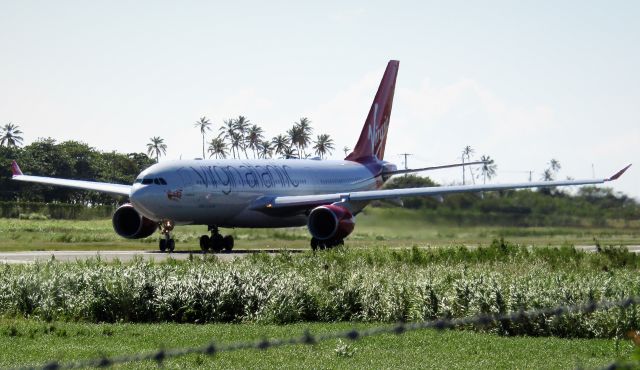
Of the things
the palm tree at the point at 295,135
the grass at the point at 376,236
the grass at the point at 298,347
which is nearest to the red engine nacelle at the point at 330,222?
the grass at the point at 376,236

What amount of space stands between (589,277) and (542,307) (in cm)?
307

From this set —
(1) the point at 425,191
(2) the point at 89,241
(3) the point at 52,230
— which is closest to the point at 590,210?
(1) the point at 425,191

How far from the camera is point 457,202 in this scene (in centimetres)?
5428

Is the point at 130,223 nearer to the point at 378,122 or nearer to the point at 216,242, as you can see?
the point at 216,242

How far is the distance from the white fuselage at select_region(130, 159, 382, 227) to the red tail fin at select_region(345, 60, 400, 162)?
151 inches

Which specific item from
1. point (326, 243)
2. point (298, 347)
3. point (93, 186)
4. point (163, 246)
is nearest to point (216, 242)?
point (163, 246)

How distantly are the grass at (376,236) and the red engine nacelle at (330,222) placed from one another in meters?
3.34

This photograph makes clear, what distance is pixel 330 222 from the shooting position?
45.6 meters

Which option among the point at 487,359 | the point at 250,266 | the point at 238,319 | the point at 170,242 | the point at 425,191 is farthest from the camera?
the point at 425,191

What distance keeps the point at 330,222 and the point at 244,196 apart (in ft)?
14.5

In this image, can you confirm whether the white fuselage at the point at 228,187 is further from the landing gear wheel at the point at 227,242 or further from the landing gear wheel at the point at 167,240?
the landing gear wheel at the point at 227,242

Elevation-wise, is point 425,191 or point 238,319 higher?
point 425,191

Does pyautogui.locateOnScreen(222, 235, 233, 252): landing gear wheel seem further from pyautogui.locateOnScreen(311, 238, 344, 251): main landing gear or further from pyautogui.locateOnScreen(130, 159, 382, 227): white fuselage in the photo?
pyautogui.locateOnScreen(311, 238, 344, 251): main landing gear

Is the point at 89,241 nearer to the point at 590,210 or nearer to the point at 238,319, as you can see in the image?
the point at 590,210
